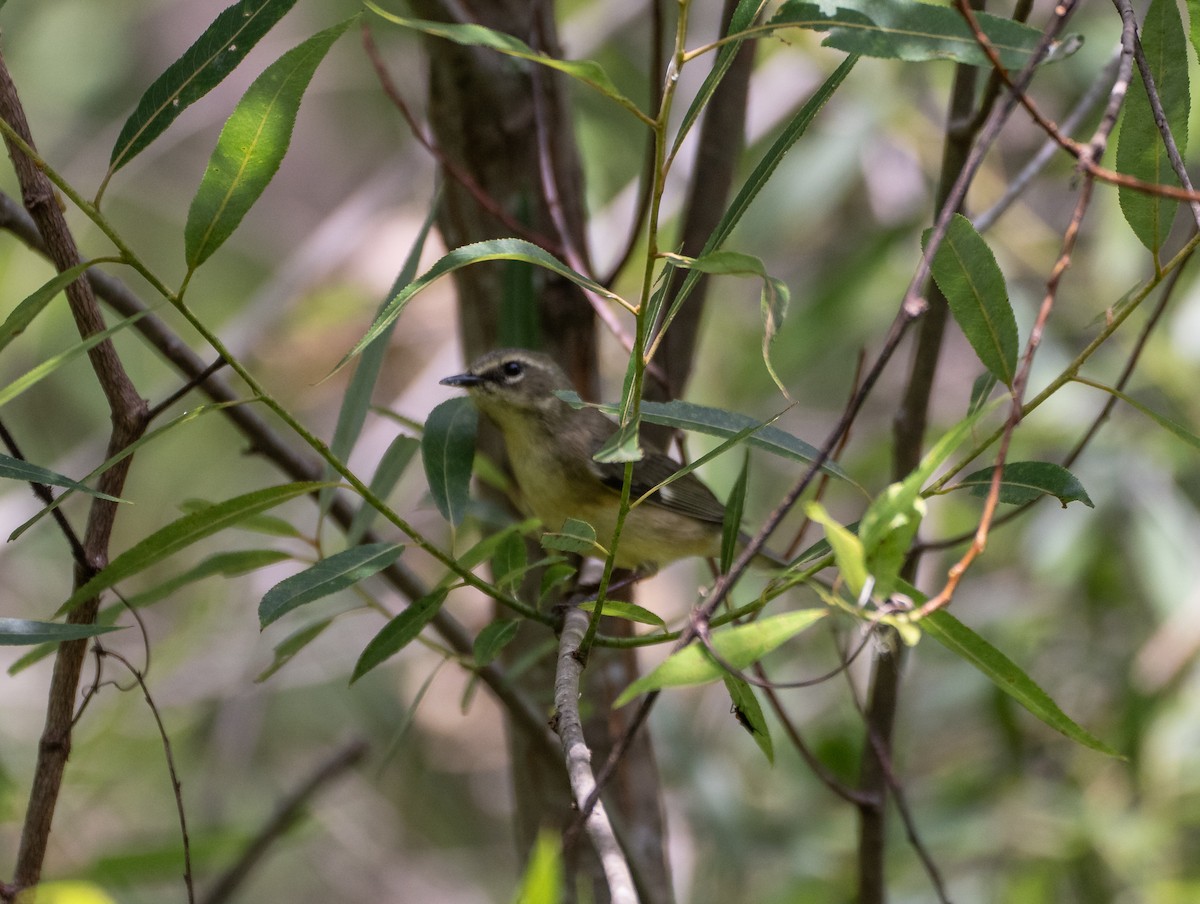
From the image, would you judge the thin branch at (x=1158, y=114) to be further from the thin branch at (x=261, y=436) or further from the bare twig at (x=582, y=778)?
the thin branch at (x=261, y=436)

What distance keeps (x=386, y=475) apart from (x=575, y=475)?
1.22 metres

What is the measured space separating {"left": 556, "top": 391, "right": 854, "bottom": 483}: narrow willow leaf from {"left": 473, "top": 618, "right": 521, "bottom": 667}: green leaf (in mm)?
445

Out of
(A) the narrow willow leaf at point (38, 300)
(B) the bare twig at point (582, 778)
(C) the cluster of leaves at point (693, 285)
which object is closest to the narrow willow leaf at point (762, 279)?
(C) the cluster of leaves at point (693, 285)

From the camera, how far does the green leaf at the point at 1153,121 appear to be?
1.62m

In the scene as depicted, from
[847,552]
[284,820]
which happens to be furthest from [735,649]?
[284,820]

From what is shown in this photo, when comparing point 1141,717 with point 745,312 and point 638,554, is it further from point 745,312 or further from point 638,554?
point 745,312

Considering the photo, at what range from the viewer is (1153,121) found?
64.7 inches

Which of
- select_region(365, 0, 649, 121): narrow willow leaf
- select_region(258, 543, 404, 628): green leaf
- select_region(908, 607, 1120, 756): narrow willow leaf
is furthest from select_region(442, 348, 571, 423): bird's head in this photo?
select_region(908, 607, 1120, 756): narrow willow leaf

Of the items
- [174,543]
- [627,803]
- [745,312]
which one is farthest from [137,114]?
[745,312]

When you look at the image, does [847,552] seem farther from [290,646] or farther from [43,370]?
[290,646]

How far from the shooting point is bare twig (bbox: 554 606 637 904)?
117 cm

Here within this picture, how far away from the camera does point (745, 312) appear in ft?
17.8

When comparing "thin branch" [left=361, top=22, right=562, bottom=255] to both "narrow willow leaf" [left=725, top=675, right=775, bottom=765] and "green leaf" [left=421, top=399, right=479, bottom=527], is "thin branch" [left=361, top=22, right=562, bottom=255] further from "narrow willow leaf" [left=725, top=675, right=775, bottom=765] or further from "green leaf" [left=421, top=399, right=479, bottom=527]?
"narrow willow leaf" [left=725, top=675, right=775, bottom=765]

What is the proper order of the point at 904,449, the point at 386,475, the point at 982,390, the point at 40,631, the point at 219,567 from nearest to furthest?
the point at 40,631 → the point at 982,390 → the point at 219,567 → the point at 386,475 → the point at 904,449
